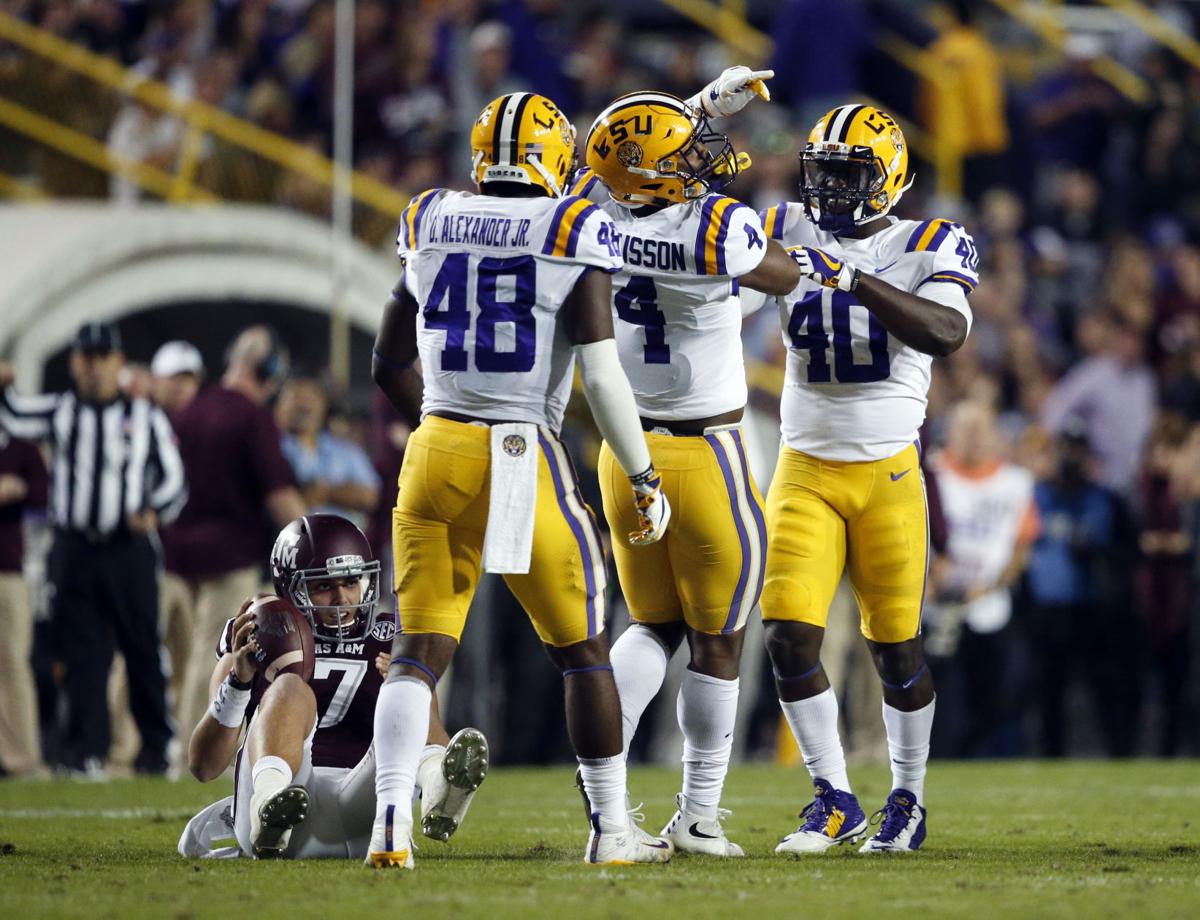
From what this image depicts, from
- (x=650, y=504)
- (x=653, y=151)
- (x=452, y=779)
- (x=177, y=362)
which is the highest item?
(x=653, y=151)

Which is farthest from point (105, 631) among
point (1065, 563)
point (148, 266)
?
point (1065, 563)

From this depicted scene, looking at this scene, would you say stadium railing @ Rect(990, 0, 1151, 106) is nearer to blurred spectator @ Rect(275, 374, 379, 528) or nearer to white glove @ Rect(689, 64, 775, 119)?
blurred spectator @ Rect(275, 374, 379, 528)

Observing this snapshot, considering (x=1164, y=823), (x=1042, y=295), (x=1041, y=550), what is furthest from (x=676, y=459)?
(x=1042, y=295)

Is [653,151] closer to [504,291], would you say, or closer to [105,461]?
[504,291]

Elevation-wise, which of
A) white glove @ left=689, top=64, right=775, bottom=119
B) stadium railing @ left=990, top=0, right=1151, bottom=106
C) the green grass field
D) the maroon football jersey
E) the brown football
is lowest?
the green grass field

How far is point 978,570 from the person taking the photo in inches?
424

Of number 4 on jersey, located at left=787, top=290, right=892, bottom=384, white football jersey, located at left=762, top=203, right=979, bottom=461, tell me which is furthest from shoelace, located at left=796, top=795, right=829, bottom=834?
number 4 on jersey, located at left=787, top=290, right=892, bottom=384

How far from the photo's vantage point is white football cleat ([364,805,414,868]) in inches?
201

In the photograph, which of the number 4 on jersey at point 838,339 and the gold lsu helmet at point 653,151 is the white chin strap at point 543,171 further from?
the number 4 on jersey at point 838,339

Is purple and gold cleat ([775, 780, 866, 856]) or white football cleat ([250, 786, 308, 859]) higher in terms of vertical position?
white football cleat ([250, 786, 308, 859])

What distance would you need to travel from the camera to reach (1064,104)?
14.6 m

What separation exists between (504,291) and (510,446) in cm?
39

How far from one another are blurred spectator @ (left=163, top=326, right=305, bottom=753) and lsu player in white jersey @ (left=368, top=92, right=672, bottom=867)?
4.17m

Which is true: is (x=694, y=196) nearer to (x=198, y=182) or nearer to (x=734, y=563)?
(x=734, y=563)
